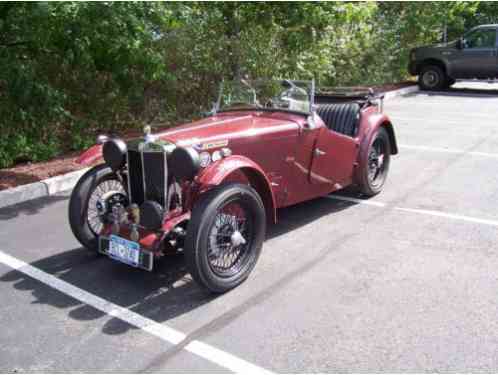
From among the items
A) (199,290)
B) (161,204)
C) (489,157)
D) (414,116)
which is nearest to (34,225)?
(161,204)

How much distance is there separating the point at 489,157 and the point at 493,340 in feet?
16.3

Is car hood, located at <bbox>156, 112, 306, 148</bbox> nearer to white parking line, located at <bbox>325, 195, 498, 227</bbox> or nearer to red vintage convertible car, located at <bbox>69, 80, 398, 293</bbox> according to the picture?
red vintage convertible car, located at <bbox>69, 80, 398, 293</bbox>

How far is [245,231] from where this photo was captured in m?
4.06

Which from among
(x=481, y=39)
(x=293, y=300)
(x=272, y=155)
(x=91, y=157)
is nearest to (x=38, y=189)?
(x=91, y=157)

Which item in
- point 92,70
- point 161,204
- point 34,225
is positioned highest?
point 92,70

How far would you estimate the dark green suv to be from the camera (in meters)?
15.0

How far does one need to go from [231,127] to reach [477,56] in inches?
507

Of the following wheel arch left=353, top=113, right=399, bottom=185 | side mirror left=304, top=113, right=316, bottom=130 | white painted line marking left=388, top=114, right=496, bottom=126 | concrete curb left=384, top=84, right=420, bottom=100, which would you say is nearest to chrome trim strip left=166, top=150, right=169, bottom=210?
side mirror left=304, top=113, right=316, bottom=130

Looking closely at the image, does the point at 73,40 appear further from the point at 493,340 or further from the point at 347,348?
the point at 493,340

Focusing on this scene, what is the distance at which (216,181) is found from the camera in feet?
12.3

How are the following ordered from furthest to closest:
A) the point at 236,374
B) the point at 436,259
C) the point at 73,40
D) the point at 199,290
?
1. the point at 73,40
2. the point at 436,259
3. the point at 199,290
4. the point at 236,374

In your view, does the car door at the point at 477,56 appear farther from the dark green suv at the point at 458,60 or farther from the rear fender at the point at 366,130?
the rear fender at the point at 366,130

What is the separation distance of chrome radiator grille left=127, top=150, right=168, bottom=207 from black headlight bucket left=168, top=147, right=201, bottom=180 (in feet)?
0.86

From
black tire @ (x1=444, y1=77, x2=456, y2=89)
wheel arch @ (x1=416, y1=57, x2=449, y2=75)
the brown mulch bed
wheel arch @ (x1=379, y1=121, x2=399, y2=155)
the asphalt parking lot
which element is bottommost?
the asphalt parking lot
